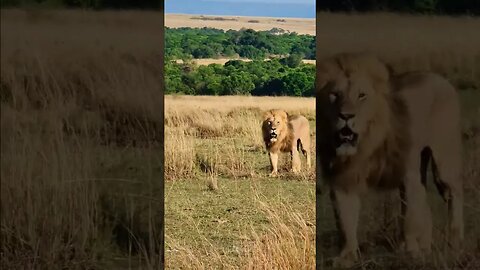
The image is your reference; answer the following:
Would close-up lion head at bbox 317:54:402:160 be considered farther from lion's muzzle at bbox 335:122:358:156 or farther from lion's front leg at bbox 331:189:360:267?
lion's front leg at bbox 331:189:360:267

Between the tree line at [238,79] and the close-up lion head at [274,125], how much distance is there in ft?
5.75

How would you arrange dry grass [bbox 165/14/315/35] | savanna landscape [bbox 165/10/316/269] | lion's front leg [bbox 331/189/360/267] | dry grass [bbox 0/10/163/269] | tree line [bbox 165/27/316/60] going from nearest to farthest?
dry grass [bbox 0/10/163/269]
lion's front leg [bbox 331/189/360/267]
savanna landscape [bbox 165/10/316/269]
dry grass [bbox 165/14/315/35]
tree line [bbox 165/27/316/60]

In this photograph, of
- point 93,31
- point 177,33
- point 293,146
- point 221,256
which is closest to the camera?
point 93,31

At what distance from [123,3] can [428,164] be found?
4.81 feet

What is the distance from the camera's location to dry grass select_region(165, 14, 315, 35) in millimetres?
6734

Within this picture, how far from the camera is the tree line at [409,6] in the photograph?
115 inches

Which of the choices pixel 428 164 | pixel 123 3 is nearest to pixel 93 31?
pixel 123 3

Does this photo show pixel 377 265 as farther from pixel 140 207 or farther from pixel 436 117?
pixel 140 207

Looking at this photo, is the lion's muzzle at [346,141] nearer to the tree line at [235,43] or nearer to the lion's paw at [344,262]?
the lion's paw at [344,262]

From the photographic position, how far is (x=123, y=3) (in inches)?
114

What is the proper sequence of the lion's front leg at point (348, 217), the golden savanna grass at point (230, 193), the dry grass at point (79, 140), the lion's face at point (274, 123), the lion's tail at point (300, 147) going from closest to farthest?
the dry grass at point (79, 140)
the lion's front leg at point (348, 217)
the golden savanna grass at point (230, 193)
the lion's face at point (274, 123)
the lion's tail at point (300, 147)

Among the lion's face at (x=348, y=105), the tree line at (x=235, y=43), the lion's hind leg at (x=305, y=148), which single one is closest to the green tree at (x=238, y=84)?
the tree line at (x=235, y=43)

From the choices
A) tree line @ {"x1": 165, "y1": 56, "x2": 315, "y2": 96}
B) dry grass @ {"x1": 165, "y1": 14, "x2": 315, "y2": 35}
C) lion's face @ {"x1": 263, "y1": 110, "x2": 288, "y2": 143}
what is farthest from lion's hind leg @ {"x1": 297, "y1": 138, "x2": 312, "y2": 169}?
dry grass @ {"x1": 165, "y1": 14, "x2": 315, "y2": 35}

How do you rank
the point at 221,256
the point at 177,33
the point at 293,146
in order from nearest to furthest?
1. the point at 221,256
2. the point at 293,146
3. the point at 177,33
